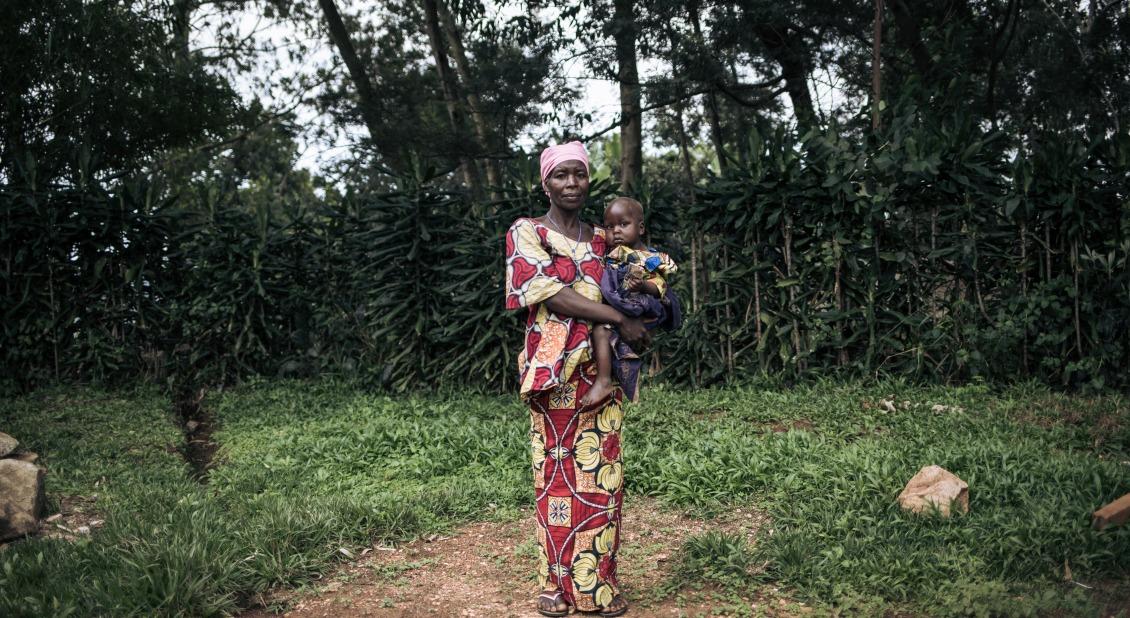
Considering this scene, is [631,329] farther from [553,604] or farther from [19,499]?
[19,499]

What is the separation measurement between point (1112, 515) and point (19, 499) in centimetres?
563

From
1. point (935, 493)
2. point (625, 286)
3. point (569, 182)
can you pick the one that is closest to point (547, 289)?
point (625, 286)

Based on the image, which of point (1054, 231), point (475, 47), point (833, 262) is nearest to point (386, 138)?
point (475, 47)

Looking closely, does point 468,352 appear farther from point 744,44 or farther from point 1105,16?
point 1105,16

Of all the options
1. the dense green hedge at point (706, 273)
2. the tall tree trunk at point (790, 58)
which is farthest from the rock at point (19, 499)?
the tall tree trunk at point (790, 58)

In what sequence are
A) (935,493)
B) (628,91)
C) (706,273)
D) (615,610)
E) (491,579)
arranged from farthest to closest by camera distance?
1. (628,91)
2. (706,273)
3. (935,493)
4. (491,579)
5. (615,610)

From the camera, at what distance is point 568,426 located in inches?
147

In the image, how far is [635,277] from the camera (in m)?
3.65

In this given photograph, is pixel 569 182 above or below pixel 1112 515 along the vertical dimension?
above

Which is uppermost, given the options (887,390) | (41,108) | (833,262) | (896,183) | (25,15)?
(25,15)

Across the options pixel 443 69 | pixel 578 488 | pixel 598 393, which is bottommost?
pixel 578 488

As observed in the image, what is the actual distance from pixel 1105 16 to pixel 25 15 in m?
12.1

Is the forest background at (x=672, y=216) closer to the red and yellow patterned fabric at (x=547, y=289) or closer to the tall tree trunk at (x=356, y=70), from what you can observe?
the tall tree trunk at (x=356, y=70)

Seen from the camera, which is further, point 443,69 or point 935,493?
point 443,69
